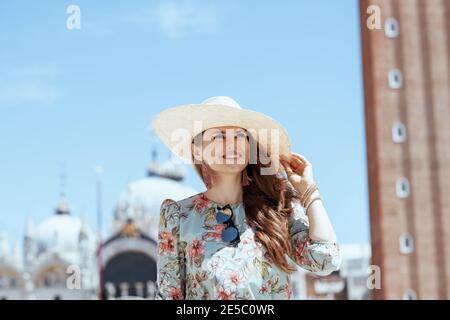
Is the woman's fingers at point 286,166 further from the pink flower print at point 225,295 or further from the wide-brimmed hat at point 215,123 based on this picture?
the pink flower print at point 225,295

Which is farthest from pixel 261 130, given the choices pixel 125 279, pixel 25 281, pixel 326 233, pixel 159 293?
pixel 25 281

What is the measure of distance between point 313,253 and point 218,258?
1.01 ft

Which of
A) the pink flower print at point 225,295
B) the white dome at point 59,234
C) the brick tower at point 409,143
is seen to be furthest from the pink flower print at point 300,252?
the white dome at point 59,234

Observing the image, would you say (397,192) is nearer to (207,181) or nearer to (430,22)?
(430,22)

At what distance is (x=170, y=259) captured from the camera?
3.02 metres

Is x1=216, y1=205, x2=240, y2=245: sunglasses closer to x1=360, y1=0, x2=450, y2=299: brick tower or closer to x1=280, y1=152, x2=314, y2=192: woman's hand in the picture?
x1=280, y1=152, x2=314, y2=192: woman's hand

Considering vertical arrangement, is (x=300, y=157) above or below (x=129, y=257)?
below

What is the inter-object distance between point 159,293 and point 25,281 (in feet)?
184

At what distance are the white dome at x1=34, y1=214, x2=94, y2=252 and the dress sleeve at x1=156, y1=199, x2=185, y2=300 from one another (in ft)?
191

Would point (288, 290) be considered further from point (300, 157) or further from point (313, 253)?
point (300, 157)

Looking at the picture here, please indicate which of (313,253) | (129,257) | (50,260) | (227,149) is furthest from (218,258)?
(50,260)

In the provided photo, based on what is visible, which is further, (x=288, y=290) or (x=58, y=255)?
(x=58, y=255)

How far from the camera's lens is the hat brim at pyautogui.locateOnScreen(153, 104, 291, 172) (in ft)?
10.3
